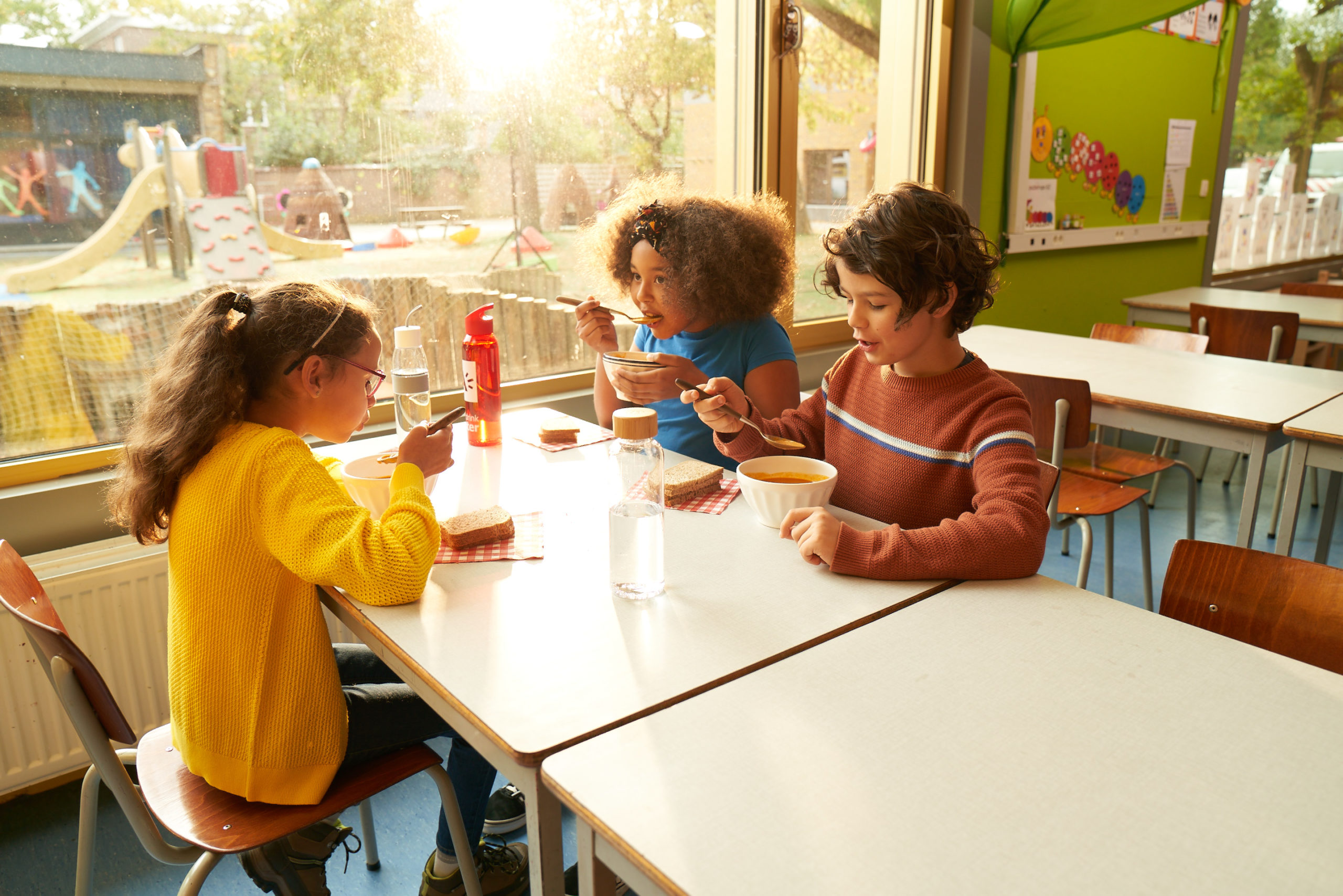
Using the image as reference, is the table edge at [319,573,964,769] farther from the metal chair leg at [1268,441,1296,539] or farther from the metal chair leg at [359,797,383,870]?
the metal chair leg at [1268,441,1296,539]

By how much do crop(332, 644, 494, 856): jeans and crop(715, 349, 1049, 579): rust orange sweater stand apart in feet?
2.07

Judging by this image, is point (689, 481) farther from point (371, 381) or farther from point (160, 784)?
point (160, 784)

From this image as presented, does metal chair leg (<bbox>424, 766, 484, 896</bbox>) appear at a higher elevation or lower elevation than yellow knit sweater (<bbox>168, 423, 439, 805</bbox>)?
lower

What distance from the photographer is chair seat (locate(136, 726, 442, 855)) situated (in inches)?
42.2

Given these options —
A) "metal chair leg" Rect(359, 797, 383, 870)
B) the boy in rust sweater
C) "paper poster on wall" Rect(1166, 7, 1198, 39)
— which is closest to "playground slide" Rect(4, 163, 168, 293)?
"metal chair leg" Rect(359, 797, 383, 870)

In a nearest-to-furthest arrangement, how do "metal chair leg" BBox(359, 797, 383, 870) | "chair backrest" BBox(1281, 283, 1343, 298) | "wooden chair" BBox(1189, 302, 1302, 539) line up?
"metal chair leg" BBox(359, 797, 383, 870)
"wooden chair" BBox(1189, 302, 1302, 539)
"chair backrest" BBox(1281, 283, 1343, 298)

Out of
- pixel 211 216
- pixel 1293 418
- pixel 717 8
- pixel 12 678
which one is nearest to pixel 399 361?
pixel 211 216

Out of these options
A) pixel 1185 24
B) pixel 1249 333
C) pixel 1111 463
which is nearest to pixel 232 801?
pixel 1111 463

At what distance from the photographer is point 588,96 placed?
257 centimetres

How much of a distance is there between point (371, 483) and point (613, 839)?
0.77 m

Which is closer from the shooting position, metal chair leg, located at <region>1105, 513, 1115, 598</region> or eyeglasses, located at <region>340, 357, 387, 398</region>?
eyeglasses, located at <region>340, 357, 387, 398</region>

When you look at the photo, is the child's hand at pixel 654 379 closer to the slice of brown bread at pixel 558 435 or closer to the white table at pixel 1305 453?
the slice of brown bread at pixel 558 435

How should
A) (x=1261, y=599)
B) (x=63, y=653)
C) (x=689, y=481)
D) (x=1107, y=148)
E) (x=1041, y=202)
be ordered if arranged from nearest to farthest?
(x=63, y=653) → (x=1261, y=599) → (x=689, y=481) → (x=1041, y=202) → (x=1107, y=148)

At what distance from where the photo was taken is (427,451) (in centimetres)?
128
